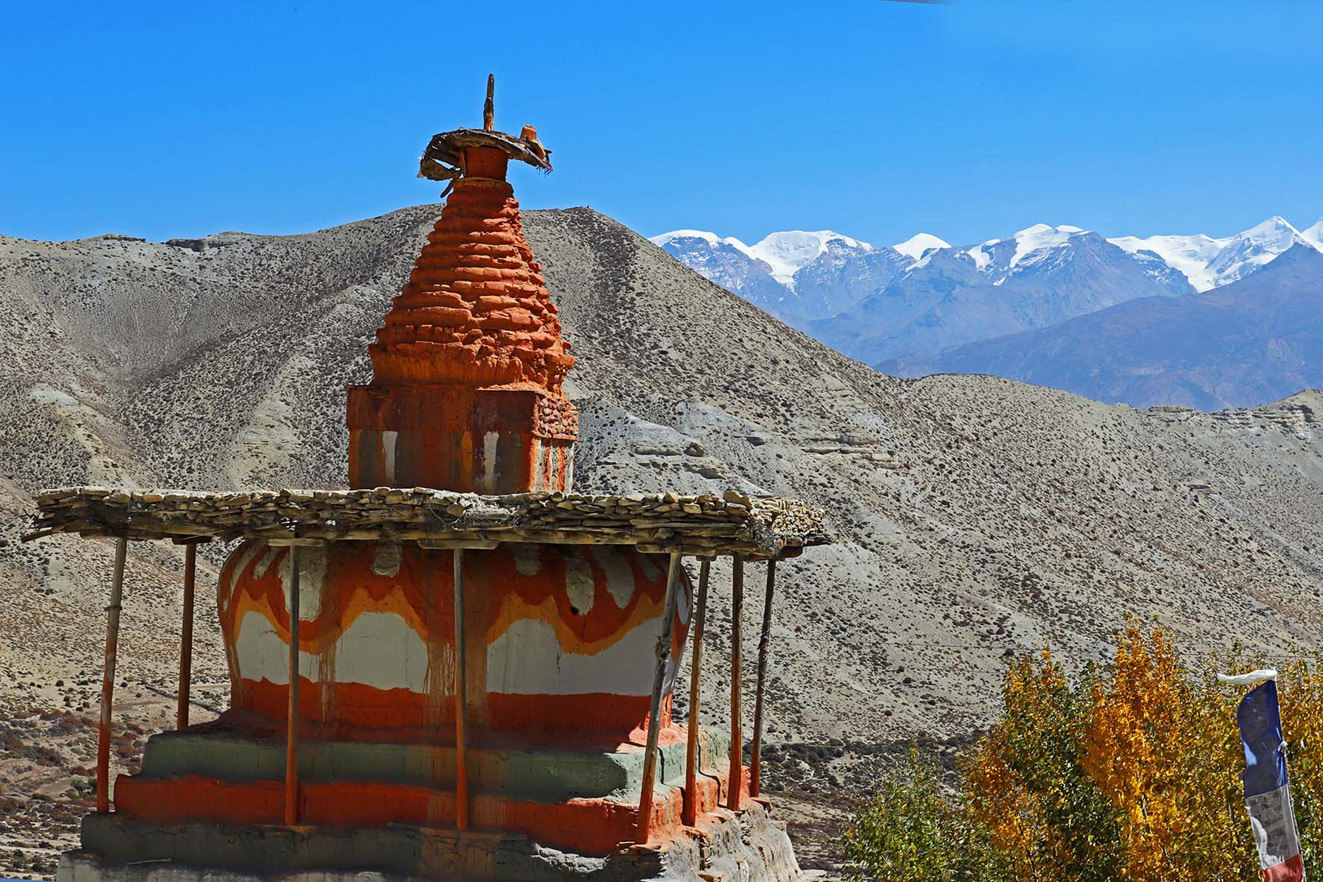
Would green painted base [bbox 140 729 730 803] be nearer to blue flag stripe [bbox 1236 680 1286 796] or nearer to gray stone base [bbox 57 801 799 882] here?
gray stone base [bbox 57 801 799 882]

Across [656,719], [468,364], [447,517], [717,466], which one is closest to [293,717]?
[447,517]

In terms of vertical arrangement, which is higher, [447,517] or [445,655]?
[447,517]

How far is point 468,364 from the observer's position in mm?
18094

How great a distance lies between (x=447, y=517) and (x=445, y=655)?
1783 mm

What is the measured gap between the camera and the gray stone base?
51.2 feet

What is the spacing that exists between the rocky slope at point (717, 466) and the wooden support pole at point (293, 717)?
48.4 ft

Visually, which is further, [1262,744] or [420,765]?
[420,765]

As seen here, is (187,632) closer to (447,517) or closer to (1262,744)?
(447,517)

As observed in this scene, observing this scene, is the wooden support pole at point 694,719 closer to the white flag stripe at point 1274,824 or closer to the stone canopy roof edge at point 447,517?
the stone canopy roof edge at point 447,517

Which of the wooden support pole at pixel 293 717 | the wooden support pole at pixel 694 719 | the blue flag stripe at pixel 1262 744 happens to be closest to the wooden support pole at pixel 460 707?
the wooden support pole at pixel 293 717

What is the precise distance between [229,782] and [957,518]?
173ft

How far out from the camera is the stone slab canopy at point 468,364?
1805 cm

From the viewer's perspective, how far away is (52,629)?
4631 centimetres

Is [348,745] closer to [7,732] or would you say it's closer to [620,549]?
[620,549]
